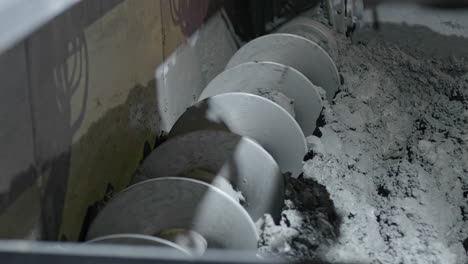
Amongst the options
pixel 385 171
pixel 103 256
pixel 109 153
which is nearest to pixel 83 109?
pixel 109 153

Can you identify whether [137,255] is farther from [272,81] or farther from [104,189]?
[272,81]

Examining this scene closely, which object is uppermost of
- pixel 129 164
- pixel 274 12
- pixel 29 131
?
pixel 29 131

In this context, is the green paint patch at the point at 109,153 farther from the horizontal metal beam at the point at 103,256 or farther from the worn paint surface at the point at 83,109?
the horizontal metal beam at the point at 103,256

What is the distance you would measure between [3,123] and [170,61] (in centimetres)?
193

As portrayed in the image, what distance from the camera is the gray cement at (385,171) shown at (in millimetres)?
2613

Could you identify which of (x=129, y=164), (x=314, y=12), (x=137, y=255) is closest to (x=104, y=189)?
(x=129, y=164)

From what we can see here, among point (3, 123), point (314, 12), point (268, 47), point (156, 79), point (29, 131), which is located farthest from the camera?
point (314, 12)

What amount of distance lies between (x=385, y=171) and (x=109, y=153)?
1475 mm

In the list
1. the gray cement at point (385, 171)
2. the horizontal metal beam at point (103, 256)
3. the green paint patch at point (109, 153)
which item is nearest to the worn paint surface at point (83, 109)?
the green paint patch at point (109, 153)

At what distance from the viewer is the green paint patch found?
2557mm

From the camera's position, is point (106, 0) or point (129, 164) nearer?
point (106, 0)

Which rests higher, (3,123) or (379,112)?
(3,123)

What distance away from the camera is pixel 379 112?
3945mm

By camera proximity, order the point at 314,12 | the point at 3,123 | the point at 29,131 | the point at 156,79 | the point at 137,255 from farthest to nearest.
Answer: the point at 314,12 < the point at 156,79 < the point at 29,131 < the point at 3,123 < the point at 137,255
